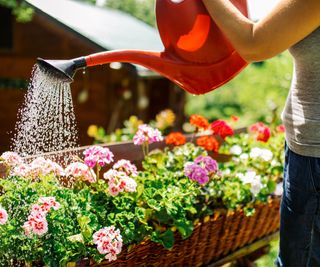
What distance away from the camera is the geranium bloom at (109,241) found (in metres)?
1.97

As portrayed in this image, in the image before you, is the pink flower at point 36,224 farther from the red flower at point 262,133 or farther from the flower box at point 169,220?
the red flower at point 262,133

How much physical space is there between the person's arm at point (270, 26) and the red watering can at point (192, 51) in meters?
0.33

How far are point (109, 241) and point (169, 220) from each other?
17.1 inches

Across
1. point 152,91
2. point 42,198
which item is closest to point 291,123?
point 42,198

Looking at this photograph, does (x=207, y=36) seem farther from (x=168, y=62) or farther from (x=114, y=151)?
(x=114, y=151)

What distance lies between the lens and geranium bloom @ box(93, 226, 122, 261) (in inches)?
77.6

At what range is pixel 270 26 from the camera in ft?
4.79

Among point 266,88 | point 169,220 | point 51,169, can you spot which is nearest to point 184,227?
point 169,220

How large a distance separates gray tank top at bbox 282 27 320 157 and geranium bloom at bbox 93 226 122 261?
71 cm

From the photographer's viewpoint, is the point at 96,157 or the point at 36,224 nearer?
the point at 36,224

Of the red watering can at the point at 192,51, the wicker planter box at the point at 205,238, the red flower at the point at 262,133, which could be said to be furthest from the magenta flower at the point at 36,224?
Result: the red flower at the point at 262,133

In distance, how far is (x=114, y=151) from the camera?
9.43 ft

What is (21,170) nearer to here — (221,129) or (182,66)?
(182,66)

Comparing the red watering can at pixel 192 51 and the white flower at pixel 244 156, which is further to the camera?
the white flower at pixel 244 156
